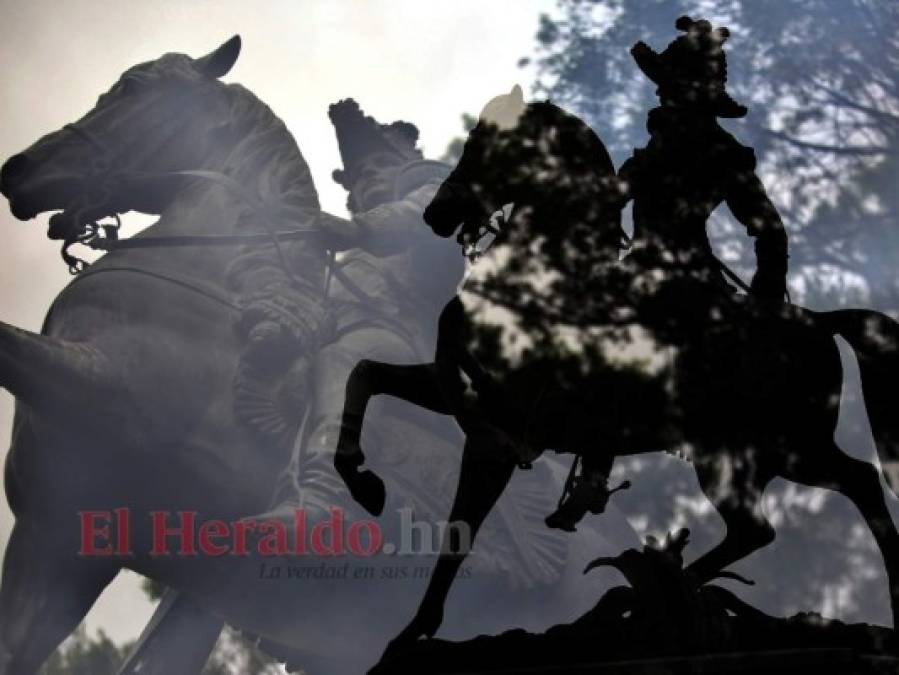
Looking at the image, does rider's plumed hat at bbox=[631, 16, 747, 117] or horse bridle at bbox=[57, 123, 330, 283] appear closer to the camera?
rider's plumed hat at bbox=[631, 16, 747, 117]

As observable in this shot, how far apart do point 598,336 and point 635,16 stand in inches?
371

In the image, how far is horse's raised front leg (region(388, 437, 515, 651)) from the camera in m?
3.39

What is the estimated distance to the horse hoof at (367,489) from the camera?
332 cm

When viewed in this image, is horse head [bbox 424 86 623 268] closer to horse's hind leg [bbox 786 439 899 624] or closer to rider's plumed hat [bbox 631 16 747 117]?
rider's plumed hat [bbox 631 16 747 117]

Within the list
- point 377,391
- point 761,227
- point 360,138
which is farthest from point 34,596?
point 761,227

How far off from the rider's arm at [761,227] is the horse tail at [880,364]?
14 cm

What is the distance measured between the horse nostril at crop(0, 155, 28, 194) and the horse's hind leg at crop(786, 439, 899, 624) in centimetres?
469

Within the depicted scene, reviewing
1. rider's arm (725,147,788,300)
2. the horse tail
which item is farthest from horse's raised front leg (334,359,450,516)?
the horse tail

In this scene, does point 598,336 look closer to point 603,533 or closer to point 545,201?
point 545,201

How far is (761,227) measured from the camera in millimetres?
3471

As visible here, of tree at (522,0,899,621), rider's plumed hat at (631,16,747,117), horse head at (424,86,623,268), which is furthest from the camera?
tree at (522,0,899,621)

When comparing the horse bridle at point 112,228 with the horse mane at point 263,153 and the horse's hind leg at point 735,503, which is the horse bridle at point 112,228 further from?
the horse's hind leg at point 735,503

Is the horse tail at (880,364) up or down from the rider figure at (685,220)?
down

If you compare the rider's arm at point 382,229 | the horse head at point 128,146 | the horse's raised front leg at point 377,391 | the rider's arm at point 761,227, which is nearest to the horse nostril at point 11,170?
the horse head at point 128,146
